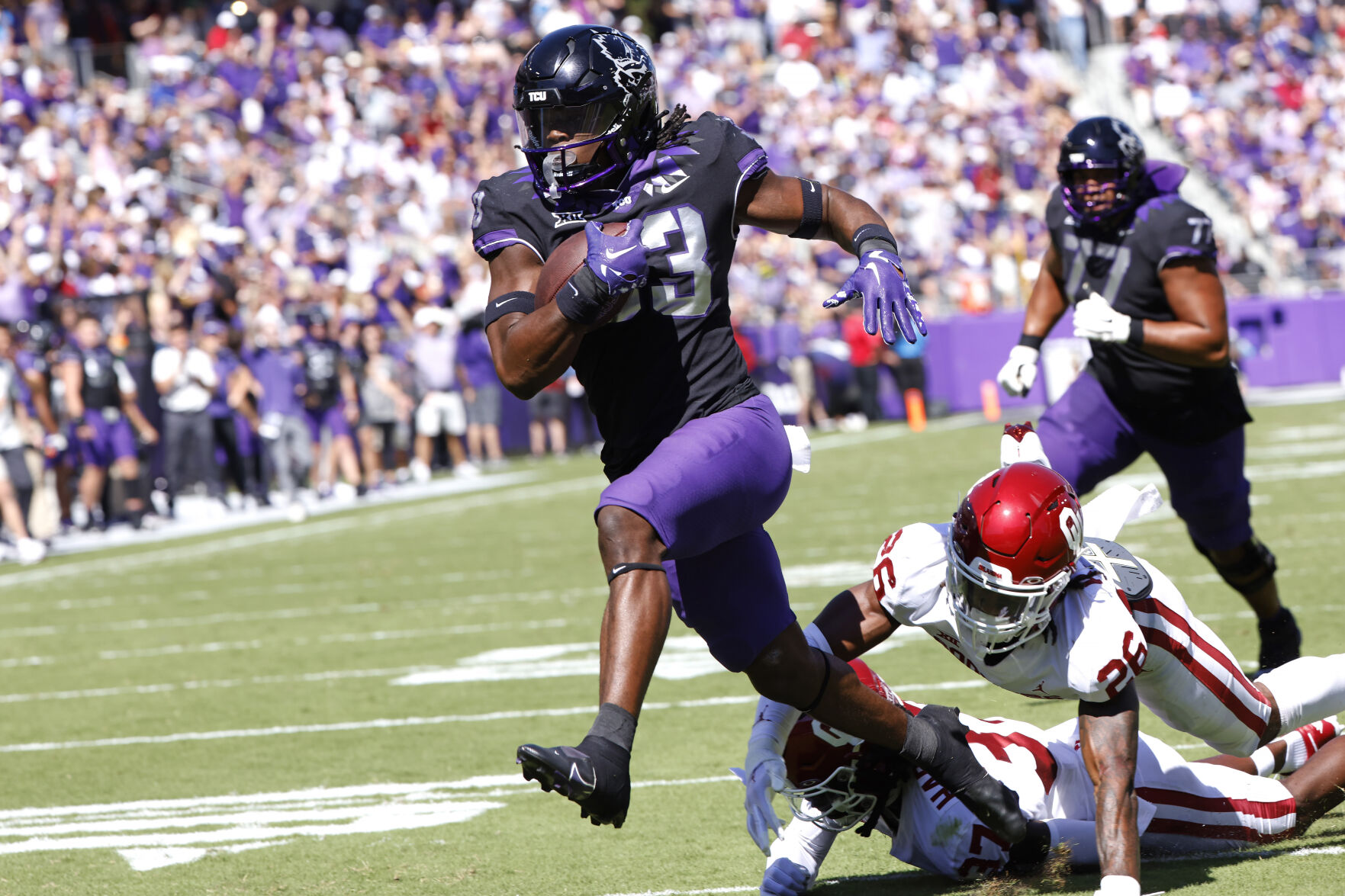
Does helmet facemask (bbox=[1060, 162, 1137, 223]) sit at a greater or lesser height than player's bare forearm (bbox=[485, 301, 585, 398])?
→ greater

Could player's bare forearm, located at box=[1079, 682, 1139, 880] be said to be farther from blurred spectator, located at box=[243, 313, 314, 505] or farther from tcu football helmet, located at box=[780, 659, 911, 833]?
blurred spectator, located at box=[243, 313, 314, 505]

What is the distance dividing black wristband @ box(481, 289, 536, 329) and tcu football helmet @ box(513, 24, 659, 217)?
23 cm

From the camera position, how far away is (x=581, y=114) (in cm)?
356

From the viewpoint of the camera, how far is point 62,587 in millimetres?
10539

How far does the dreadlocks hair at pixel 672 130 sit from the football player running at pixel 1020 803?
1.23 m

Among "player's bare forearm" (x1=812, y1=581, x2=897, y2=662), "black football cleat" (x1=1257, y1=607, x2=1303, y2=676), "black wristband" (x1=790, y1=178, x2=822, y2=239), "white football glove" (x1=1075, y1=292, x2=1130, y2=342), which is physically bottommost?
"black football cleat" (x1=1257, y1=607, x2=1303, y2=676)

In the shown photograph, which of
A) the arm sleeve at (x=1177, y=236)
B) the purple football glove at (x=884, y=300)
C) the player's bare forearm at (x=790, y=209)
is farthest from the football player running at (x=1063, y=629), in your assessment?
the arm sleeve at (x=1177, y=236)

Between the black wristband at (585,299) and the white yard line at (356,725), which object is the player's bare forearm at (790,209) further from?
the white yard line at (356,725)

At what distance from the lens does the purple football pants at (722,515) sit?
3.28 meters

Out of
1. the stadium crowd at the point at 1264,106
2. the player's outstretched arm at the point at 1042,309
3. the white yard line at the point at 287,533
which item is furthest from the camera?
the stadium crowd at the point at 1264,106

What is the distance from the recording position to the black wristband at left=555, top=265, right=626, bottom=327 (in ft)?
10.6

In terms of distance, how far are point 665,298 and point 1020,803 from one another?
4.43 feet

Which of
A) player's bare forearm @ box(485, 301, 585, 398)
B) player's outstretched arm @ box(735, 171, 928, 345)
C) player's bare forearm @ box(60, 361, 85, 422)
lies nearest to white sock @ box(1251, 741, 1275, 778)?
player's outstretched arm @ box(735, 171, 928, 345)

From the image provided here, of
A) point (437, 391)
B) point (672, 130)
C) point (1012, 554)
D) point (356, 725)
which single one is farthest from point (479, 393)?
point (1012, 554)
